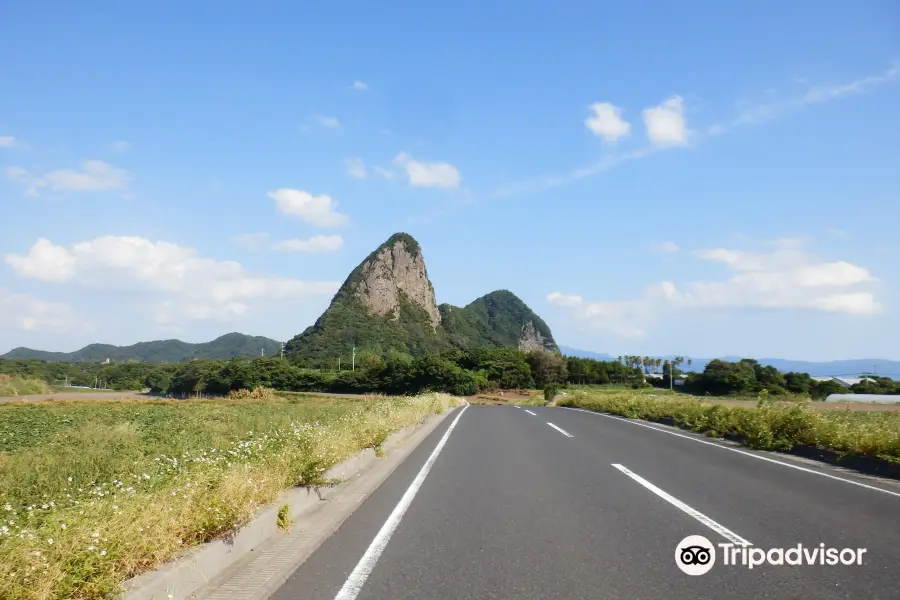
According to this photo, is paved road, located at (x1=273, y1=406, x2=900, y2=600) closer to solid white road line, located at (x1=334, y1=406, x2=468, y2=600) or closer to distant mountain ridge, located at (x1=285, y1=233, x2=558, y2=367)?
solid white road line, located at (x1=334, y1=406, x2=468, y2=600)

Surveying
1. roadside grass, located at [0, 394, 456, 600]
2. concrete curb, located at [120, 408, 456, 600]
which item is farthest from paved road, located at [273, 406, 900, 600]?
roadside grass, located at [0, 394, 456, 600]

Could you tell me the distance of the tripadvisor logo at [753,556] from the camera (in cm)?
504

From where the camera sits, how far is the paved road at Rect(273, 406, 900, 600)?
4.50 m

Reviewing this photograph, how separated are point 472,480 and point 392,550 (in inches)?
158

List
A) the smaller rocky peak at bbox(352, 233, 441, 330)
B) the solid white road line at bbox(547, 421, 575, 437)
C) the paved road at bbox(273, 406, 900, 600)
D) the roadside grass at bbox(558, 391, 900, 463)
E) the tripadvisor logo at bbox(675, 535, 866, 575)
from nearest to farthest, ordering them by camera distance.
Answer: the paved road at bbox(273, 406, 900, 600) < the tripadvisor logo at bbox(675, 535, 866, 575) < the roadside grass at bbox(558, 391, 900, 463) < the solid white road line at bbox(547, 421, 575, 437) < the smaller rocky peak at bbox(352, 233, 441, 330)

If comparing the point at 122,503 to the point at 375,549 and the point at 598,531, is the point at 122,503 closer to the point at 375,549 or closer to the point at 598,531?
the point at 375,549

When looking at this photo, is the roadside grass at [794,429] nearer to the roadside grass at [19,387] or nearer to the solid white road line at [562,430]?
the solid white road line at [562,430]

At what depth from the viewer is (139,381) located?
440 ft

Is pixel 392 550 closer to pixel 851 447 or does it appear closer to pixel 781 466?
pixel 781 466

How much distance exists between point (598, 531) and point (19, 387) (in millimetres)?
73866

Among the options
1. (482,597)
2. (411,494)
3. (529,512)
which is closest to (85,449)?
(411,494)

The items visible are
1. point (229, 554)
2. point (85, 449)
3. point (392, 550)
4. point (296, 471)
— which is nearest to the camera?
point (229, 554)

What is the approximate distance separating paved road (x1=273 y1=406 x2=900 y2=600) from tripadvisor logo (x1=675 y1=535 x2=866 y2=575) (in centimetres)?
9

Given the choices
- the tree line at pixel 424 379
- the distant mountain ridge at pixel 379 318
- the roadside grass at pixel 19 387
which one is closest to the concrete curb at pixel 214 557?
the roadside grass at pixel 19 387
